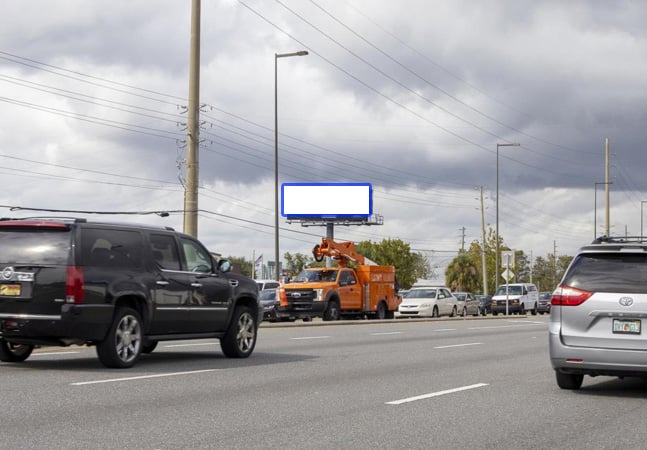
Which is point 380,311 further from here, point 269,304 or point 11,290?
point 11,290

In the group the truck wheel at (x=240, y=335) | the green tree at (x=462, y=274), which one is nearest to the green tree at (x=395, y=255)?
the green tree at (x=462, y=274)

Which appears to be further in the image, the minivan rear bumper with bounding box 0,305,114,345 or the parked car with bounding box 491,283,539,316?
the parked car with bounding box 491,283,539,316

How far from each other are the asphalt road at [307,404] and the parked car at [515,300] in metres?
43.6

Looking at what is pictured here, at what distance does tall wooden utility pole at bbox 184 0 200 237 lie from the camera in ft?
96.6

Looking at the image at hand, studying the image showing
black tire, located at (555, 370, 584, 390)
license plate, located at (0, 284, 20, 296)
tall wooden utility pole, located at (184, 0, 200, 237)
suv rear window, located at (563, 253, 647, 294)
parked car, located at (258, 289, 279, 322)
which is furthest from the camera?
parked car, located at (258, 289, 279, 322)

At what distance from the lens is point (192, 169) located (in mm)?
29719

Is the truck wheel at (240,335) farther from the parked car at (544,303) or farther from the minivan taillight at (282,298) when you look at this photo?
the parked car at (544,303)

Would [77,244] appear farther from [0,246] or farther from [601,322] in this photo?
[601,322]

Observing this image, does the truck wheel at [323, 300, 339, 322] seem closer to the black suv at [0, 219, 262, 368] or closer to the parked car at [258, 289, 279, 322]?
the parked car at [258, 289, 279, 322]

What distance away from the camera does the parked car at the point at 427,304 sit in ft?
155

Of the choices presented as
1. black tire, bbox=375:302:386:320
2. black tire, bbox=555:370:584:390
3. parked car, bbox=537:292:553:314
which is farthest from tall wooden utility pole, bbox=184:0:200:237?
parked car, bbox=537:292:553:314

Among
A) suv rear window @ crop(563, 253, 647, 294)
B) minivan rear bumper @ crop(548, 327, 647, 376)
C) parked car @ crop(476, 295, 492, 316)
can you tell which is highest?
suv rear window @ crop(563, 253, 647, 294)

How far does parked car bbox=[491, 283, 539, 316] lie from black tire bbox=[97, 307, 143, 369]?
4681 centimetres

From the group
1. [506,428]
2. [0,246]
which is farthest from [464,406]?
[0,246]
